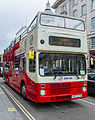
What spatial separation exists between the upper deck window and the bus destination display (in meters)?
0.57

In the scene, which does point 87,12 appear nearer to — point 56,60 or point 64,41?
point 64,41

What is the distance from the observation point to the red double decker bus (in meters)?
6.11

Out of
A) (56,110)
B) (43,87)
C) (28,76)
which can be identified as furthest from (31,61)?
(56,110)

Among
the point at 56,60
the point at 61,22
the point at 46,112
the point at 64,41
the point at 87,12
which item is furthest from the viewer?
the point at 87,12

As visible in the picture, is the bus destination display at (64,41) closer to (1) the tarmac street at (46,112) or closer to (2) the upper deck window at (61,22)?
(2) the upper deck window at (61,22)

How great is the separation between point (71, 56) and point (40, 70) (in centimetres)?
154

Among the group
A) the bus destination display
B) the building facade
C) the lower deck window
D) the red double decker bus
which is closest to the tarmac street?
the red double decker bus

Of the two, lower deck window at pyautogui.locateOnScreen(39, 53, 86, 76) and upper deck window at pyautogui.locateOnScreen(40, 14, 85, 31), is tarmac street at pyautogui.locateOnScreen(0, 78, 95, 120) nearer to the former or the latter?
lower deck window at pyautogui.locateOnScreen(39, 53, 86, 76)

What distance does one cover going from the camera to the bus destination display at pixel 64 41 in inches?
252

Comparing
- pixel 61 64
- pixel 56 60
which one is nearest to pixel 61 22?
pixel 56 60

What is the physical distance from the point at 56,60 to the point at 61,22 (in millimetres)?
1695

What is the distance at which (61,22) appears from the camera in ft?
22.2

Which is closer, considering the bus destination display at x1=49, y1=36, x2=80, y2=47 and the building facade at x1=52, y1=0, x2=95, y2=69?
the bus destination display at x1=49, y1=36, x2=80, y2=47

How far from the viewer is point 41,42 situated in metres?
6.19
